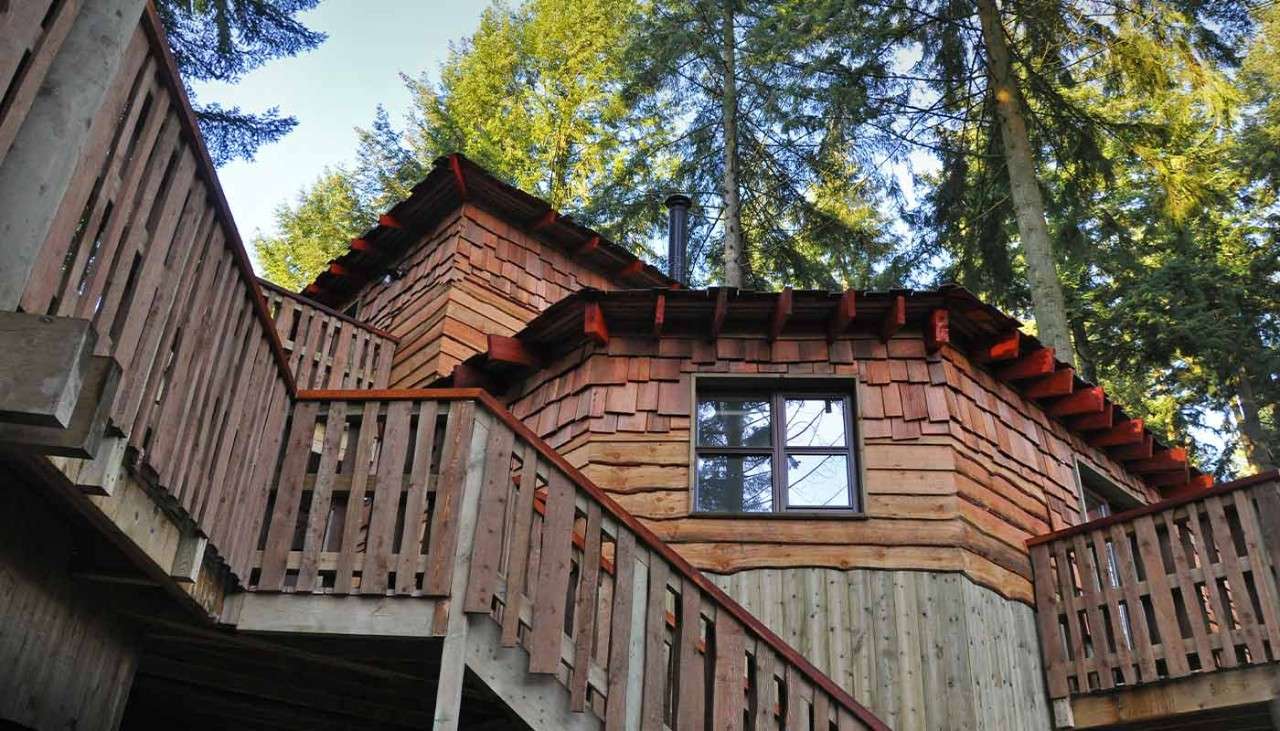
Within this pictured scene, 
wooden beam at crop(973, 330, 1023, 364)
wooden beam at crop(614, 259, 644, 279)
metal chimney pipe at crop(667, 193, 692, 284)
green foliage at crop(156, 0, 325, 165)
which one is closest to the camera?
wooden beam at crop(973, 330, 1023, 364)

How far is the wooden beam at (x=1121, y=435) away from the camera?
11.3 metres

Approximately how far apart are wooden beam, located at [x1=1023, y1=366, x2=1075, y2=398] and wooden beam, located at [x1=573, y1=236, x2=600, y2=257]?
6602 millimetres

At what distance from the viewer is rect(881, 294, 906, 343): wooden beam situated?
9.62 metres

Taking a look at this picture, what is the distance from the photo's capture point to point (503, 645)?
5.36 metres

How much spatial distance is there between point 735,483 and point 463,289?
18.1ft

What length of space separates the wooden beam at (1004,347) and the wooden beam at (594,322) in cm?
370

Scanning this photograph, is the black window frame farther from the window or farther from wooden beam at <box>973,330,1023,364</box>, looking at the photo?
wooden beam at <box>973,330,1023,364</box>

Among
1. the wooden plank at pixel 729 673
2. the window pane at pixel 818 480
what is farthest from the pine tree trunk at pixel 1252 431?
the wooden plank at pixel 729 673

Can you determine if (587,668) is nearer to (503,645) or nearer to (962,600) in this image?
(503,645)

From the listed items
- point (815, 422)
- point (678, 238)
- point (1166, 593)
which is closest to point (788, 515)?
point (815, 422)

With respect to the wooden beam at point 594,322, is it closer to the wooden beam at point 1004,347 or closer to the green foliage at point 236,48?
the wooden beam at point 1004,347

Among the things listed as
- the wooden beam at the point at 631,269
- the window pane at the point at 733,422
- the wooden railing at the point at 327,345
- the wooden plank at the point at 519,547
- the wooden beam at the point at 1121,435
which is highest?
the wooden beam at the point at 631,269

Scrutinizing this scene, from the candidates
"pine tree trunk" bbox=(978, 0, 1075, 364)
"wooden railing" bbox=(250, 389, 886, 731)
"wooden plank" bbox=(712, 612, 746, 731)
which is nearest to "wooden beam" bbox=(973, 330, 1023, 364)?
"pine tree trunk" bbox=(978, 0, 1075, 364)

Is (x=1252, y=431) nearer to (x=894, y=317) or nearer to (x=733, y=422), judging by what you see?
(x=894, y=317)
